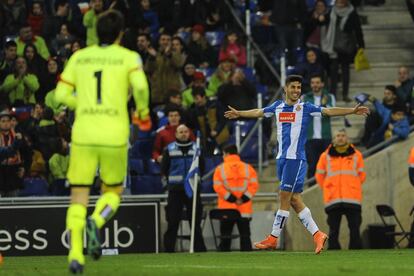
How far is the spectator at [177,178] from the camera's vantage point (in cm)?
2302

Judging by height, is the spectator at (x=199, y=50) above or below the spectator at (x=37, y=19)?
below

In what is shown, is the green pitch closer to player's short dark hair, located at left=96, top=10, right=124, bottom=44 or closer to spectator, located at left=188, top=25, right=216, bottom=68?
player's short dark hair, located at left=96, top=10, right=124, bottom=44

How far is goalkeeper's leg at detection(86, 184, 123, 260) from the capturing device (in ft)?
41.4

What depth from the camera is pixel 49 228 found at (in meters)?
23.2

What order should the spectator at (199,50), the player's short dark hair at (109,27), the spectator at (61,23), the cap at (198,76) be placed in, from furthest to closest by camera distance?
the spectator at (61,23) → the spectator at (199,50) → the cap at (198,76) → the player's short dark hair at (109,27)

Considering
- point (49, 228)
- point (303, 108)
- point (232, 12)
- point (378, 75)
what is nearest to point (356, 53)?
point (378, 75)

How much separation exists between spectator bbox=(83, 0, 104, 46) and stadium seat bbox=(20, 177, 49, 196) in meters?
3.71

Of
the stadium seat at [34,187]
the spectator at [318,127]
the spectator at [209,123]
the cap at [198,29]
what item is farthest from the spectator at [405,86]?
the stadium seat at [34,187]

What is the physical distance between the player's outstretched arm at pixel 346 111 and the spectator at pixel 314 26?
970 cm

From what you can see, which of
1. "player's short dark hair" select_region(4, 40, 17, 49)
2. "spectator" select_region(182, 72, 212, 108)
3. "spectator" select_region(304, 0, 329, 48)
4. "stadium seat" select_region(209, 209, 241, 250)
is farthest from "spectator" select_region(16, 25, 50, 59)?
"stadium seat" select_region(209, 209, 241, 250)

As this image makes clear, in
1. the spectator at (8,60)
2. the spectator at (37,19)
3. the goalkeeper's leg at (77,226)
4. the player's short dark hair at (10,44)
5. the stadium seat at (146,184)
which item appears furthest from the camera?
the spectator at (37,19)

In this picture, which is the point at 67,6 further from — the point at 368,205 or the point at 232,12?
the point at 368,205

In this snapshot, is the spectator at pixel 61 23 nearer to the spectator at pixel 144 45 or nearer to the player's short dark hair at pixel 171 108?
the spectator at pixel 144 45

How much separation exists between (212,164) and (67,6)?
5.45m
